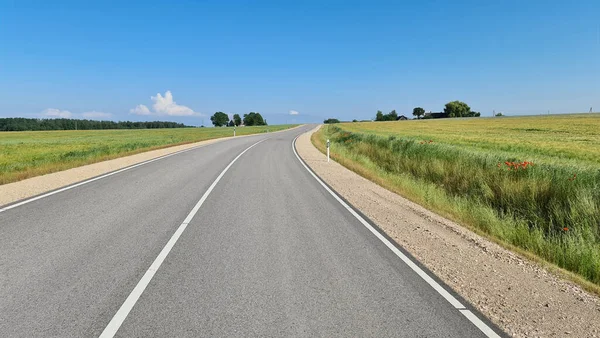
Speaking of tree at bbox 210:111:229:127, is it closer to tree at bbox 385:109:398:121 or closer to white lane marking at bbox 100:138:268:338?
tree at bbox 385:109:398:121

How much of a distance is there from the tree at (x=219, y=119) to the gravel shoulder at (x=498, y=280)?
167 m

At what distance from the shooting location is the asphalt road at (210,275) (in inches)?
122

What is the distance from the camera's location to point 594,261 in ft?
15.5

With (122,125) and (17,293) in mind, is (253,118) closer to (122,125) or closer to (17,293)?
(122,125)

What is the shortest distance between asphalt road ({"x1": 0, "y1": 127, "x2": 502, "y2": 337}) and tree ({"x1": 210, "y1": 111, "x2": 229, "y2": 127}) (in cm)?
16448

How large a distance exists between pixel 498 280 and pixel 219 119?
169790mm

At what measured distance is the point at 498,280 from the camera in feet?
13.6

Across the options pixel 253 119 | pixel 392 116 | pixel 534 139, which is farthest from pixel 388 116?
pixel 534 139

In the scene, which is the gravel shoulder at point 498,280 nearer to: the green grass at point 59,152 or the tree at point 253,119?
the green grass at point 59,152

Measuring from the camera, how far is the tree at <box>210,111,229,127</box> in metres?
166

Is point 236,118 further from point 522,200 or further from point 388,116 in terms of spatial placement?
point 522,200

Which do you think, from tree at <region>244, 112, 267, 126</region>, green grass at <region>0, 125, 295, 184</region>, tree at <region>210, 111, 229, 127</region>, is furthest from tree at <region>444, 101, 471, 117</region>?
green grass at <region>0, 125, 295, 184</region>

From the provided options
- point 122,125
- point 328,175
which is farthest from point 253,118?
point 328,175

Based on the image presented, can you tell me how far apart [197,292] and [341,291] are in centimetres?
162
